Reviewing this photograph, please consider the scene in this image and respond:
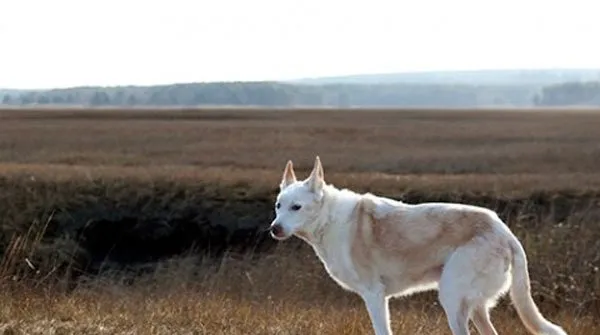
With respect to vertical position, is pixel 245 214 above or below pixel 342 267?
below

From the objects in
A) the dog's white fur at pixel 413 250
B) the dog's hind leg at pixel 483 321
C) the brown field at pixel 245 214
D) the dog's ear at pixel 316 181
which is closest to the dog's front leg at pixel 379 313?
the dog's white fur at pixel 413 250

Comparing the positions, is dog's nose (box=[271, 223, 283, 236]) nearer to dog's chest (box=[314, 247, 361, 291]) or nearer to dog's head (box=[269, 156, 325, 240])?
dog's head (box=[269, 156, 325, 240])

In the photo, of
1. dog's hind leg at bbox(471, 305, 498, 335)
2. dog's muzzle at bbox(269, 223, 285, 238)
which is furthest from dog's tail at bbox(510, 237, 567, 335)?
dog's muzzle at bbox(269, 223, 285, 238)

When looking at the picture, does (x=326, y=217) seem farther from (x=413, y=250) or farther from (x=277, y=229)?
(x=413, y=250)

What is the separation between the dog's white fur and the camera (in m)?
7.54

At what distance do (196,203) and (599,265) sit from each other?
33.1ft

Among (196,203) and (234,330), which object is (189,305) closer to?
(234,330)

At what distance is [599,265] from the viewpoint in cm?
1388

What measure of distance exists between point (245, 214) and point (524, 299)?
13187mm

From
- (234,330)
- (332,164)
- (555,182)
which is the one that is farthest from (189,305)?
(332,164)

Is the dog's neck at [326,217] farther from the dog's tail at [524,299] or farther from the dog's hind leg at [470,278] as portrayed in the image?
the dog's tail at [524,299]

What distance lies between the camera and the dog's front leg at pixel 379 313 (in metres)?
7.89

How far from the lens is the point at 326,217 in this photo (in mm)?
8352

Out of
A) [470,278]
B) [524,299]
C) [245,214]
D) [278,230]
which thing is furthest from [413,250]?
[245,214]
